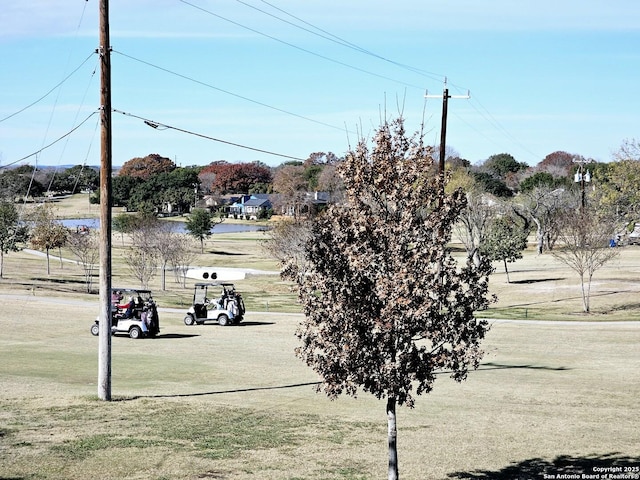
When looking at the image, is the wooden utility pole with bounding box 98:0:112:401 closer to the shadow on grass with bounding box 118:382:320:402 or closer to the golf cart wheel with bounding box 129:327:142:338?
the shadow on grass with bounding box 118:382:320:402

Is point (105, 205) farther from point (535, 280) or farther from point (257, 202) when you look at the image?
point (257, 202)

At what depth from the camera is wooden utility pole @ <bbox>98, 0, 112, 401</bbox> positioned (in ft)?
69.0

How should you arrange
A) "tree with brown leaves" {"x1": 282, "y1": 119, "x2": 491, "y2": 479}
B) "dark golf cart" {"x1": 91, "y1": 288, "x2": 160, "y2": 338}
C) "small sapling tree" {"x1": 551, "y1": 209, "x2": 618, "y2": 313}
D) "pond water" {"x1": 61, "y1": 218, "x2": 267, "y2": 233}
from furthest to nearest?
"pond water" {"x1": 61, "y1": 218, "x2": 267, "y2": 233} < "small sapling tree" {"x1": 551, "y1": 209, "x2": 618, "y2": 313} < "dark golf cart" {"x1": 91, "y1": 288, "x2": 160, "y2": 338} < "tree with brown leaves" {"x1": 282, "y1": 119, "x2": 491, "y2": 479}

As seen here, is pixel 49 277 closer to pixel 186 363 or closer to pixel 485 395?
pixel 186 363

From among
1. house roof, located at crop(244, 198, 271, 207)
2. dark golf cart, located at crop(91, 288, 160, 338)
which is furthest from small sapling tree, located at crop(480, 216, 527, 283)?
house roof, located at crop(244, 198, 271, 207)

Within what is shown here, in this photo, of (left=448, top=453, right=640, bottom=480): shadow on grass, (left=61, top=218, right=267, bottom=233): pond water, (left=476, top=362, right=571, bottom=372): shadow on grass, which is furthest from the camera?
(left=61, top=218, right=267, bottom=233): pond water

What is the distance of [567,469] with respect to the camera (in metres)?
15.8

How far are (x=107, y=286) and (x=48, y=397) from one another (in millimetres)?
3289

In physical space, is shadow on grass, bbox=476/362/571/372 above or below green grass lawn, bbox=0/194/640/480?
below

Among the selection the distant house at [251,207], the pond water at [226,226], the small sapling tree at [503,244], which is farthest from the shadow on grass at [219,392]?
the distant house at [251,207]

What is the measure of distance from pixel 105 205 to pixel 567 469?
12.4 m

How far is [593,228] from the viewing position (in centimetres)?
5106

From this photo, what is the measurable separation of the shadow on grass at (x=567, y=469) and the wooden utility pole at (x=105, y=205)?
9698mm

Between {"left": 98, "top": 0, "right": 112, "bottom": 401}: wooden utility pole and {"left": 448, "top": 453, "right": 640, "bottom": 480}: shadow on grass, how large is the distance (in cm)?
970
